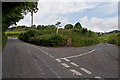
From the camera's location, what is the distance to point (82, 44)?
18406 millimetres

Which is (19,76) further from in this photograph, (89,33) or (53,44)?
(89,33)

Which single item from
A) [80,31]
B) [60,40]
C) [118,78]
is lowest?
[118,78]

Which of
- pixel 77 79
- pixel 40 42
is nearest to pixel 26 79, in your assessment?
pixel 77 79

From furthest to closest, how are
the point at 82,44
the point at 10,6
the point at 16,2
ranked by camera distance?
the point at 82,44 < the point at 10,6 < the point at 16,2

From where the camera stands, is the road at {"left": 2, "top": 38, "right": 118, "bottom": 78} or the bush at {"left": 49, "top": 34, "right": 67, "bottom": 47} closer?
the road at {"left": 2, "top": 38, "right": 118, "bottom": 78}

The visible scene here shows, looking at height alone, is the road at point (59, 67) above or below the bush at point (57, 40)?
below

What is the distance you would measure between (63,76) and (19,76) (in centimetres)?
149

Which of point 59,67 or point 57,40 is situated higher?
point 57,40

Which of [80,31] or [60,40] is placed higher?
[80,31]

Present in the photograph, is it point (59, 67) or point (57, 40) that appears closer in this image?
point (59, 67)

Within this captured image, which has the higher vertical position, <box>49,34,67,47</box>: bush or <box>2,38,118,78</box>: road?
<box>49,34,67,47</box>: bush

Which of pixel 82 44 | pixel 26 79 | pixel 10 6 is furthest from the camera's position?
pixel 82 44

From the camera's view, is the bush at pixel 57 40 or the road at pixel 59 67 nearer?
the road at pixel 59 67

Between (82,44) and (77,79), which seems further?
(82,44)
